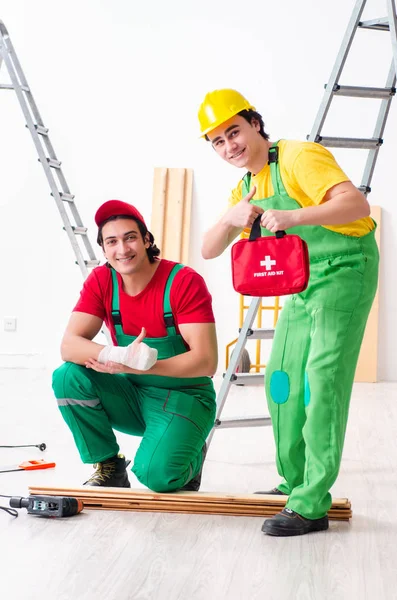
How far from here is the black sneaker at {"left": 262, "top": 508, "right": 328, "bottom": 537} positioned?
305 centimetres

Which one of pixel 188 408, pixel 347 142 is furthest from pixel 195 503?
pixel 347 142

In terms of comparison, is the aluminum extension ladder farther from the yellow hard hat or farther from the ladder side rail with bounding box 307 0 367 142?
the yellow hard hat

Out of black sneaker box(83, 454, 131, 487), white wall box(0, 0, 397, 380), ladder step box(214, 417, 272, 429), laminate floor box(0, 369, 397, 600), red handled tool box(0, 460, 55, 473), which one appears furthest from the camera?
white wall box(0, 0, 397, 380)

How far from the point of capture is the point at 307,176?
2990mm

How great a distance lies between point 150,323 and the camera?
3.48 metres

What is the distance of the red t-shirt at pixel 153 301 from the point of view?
3391 millimetres

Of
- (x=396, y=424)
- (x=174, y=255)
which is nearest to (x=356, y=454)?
(x=396, y=424)

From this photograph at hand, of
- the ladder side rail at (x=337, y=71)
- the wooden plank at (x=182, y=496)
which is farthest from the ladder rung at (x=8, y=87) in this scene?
the wooden plank at (x=182, y=496)

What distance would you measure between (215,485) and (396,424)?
6.83ft

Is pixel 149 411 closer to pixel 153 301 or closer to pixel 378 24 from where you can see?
pixel 153 301

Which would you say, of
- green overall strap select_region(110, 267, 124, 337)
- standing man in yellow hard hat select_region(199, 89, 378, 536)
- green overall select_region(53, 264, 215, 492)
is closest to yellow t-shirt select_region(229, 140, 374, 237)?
standing man in yellow hard hat select_region(199, 89, 378, 536)

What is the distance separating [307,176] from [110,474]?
146cm

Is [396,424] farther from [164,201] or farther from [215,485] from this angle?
[164,201]

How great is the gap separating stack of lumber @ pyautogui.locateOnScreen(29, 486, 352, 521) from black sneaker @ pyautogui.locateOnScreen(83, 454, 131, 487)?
0.59 feet
